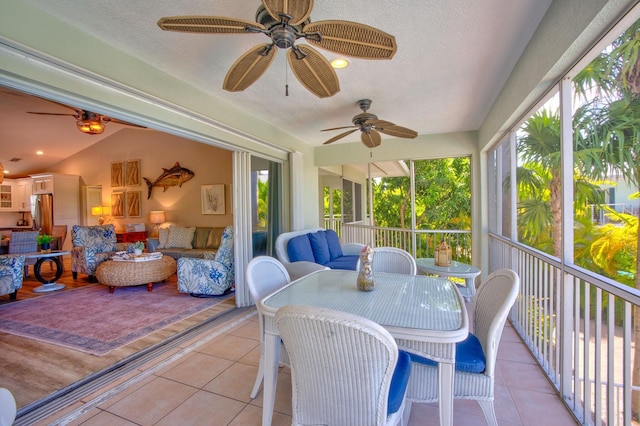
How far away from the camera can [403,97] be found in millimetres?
3318

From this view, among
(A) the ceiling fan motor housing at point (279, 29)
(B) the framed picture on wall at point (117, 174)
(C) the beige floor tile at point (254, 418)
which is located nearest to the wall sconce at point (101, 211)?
(B) the framed picture on wall at point (117, 174)

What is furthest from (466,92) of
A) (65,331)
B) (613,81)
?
(65,331)

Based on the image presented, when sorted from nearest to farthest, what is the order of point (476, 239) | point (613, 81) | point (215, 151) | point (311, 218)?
point (613, 81)
point (476, 239)
point (311, 218)
point (215, 151)

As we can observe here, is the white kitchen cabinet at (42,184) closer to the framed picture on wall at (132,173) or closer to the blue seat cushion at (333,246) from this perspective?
the framed picture on wall at (132,173)

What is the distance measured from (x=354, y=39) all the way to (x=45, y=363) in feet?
11.4

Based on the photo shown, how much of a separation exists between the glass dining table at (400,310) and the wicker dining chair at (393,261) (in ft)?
1.45

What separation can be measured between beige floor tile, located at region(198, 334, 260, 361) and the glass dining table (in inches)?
41.5

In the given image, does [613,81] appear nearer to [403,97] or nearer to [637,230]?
[637,230]

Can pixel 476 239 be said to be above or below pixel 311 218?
below

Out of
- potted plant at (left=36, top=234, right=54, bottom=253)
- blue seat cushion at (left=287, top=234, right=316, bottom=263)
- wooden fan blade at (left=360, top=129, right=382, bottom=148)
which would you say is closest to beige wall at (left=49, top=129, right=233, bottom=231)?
potted plant at (left=36, top=234, right=54, bottom=253)

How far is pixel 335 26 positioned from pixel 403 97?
2.14 metres

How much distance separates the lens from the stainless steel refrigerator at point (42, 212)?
7934 mm

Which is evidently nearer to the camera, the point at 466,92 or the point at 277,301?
the point at 277,301

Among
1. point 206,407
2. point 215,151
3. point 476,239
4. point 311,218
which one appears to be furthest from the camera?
point 215,151
